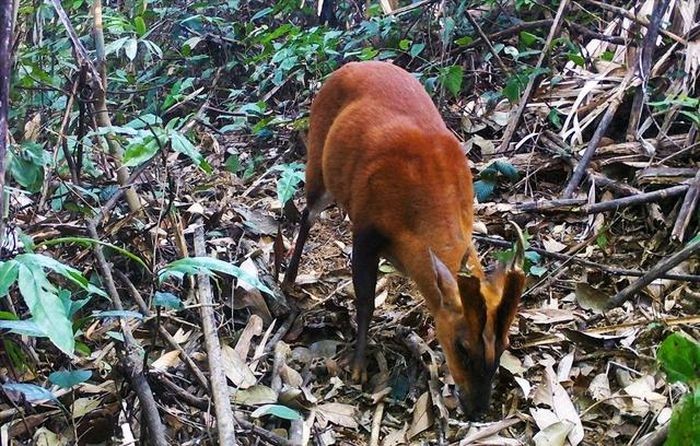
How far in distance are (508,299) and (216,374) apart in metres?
1.38

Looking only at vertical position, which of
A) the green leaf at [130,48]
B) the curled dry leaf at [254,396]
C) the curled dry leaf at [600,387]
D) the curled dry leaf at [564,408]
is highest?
the green leaf at [130,48]

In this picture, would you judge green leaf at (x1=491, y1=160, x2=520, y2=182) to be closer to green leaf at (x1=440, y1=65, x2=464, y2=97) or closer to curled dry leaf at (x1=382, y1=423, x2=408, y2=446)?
green leaf at (x1=440, y1=65, x2=464, y2=97)

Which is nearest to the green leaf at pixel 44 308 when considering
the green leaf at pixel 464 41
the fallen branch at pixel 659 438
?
the fallen branch at pixel 659 438

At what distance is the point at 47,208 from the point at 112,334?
83.1 inches

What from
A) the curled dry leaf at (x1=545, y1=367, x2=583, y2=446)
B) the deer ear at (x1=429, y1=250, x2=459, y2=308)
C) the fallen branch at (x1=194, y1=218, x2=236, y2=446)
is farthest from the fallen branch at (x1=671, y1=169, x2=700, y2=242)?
the fallen branch at (x1=194, y1=218, x2=236, y2=446)

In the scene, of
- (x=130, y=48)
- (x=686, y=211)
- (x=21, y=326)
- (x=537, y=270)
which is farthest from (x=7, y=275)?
(x=130, y=48)

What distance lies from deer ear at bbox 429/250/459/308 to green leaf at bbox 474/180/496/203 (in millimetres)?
2114

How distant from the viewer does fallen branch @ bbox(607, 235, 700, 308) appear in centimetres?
409

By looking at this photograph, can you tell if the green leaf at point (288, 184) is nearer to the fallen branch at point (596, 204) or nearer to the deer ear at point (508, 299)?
the fallen branch at point (596, 204)

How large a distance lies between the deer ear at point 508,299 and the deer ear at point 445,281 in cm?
32

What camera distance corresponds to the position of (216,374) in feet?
11.7

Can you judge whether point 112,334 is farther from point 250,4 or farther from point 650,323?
point 250,4

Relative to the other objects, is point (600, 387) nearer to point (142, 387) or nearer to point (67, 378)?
point (142, 387)

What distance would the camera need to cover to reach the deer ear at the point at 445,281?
3.97 meters
